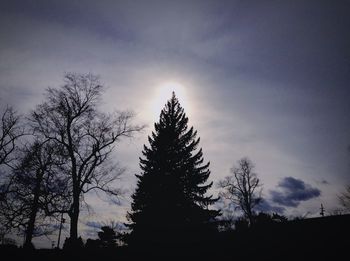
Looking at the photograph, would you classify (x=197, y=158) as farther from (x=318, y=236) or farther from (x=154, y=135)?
(x=318, y=236)

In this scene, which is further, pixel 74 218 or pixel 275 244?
pixel 74 218

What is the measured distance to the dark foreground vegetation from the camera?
762 centimetres

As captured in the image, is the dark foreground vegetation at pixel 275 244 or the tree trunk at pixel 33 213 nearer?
the dark foreground vegetation at pixel 275 244

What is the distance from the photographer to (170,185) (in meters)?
19.5

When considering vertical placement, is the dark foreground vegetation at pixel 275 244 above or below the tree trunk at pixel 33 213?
below

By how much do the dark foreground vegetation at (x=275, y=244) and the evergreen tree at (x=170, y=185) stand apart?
3775 millimetres

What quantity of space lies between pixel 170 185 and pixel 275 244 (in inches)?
448

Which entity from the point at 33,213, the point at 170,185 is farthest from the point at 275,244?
the point at 33,213

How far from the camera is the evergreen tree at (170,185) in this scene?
59.7ft

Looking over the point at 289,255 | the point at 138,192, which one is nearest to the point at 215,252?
the point at 289,255

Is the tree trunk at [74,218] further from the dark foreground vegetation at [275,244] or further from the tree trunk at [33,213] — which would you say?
the dark foreground vegetation at [275,244]

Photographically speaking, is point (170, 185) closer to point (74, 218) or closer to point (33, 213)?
point (74, 218)

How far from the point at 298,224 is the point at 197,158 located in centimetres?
1364

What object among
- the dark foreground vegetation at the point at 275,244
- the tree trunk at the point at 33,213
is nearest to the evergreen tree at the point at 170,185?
the dark foreground vegetation at the point at 275,244
